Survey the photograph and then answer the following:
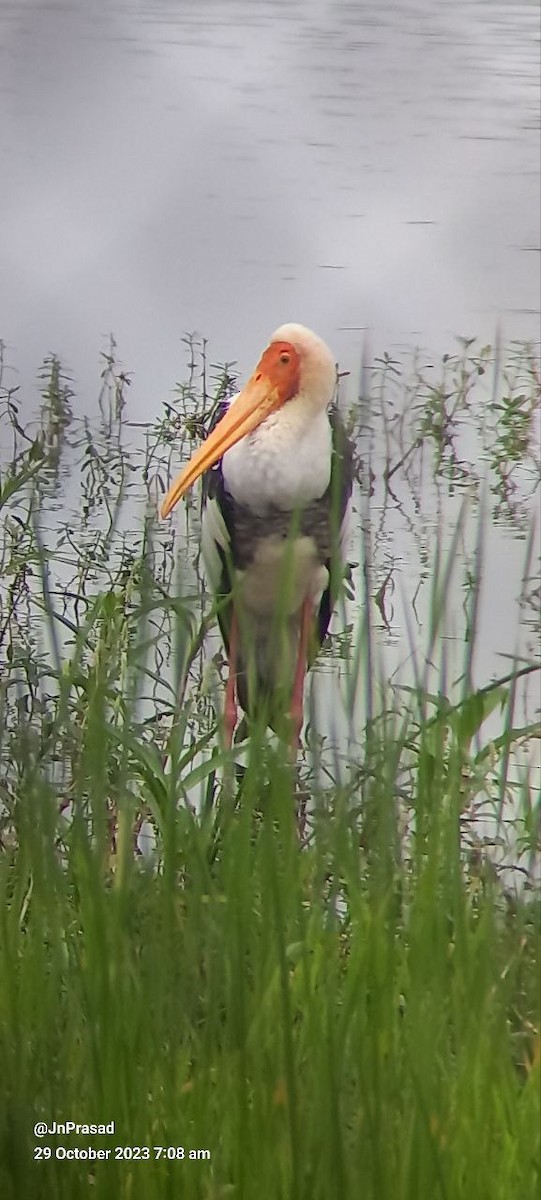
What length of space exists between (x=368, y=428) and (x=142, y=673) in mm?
250

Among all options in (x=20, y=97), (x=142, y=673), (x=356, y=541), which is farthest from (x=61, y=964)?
(x=20, y=97)

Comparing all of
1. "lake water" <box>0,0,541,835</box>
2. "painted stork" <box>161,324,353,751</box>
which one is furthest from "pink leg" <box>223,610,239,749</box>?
"lake water" <box>0,0,541,835</box>

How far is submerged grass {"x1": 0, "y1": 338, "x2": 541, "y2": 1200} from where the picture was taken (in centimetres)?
70

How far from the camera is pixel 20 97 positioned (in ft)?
2.79

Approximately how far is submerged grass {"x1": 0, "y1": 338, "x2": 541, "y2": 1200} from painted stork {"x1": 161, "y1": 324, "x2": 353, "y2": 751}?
4 cm

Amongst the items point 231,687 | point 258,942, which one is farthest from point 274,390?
point 258,942

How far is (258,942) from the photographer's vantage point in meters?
0.72

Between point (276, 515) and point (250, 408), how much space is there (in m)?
0.14

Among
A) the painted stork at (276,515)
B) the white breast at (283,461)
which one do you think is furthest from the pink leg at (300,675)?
the white breast at (283,461)

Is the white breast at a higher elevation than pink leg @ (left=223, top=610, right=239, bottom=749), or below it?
higher

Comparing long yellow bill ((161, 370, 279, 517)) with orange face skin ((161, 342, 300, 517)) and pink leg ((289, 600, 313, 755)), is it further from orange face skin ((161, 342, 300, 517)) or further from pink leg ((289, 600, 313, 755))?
pink leg ((289, 600, 313, 755))

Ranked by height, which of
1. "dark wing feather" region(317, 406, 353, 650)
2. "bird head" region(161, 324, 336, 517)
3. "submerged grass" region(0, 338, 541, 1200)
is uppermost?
"bird head" region(161, 324, 336, 517)

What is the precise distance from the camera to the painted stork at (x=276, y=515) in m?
0.76

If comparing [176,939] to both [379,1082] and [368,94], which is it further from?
[368,94]
